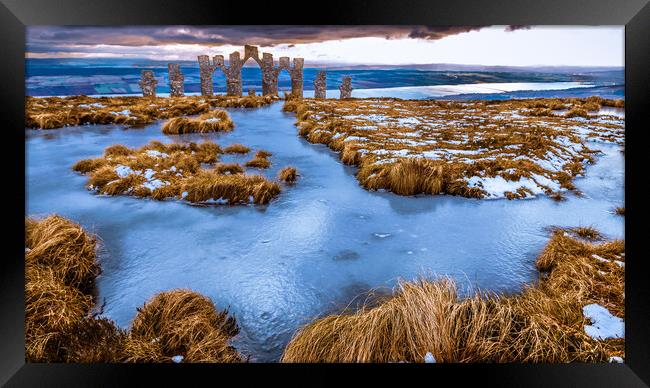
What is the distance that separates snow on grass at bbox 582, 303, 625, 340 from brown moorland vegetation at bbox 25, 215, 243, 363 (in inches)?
108

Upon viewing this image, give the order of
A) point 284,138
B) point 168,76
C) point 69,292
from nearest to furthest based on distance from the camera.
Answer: point 69,292 < point 168,76 < point 284,138

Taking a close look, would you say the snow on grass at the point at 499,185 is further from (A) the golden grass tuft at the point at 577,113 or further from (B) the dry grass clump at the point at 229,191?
(A) the golden grass tuft at the point at 577,113

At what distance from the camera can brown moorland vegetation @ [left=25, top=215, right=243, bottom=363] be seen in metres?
2.80

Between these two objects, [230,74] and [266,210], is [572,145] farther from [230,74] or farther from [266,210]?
[230,74]

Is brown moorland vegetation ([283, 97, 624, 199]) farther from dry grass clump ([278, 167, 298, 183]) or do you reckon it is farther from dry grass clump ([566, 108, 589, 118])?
dry grass clump ([278, 167, 298, 183])

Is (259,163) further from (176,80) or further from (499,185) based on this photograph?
(499,185)

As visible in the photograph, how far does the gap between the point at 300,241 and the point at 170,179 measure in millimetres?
2774

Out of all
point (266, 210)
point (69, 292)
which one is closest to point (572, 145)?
point (266, 210)

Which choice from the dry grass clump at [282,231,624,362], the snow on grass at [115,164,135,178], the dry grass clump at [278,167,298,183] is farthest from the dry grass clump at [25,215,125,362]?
the dry grass clump at [278,167,298,183]

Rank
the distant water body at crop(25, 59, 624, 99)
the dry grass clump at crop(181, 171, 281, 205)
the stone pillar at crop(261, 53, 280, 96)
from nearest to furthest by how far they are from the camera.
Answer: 1. the distant water body at crop(25, 59, 624, 99)
2. the dry grass clump at crop(181, 171, 281, 205)
3. the stone pillar at crop(261, 53, 280, 96)

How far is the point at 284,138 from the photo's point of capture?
951 centimetres

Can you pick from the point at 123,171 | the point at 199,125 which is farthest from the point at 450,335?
the point at 199,125

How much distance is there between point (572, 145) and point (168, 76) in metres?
8.09
